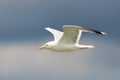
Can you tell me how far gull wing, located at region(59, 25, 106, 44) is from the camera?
34334 mm

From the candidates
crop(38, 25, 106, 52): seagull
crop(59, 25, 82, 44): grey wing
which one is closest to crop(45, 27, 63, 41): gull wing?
crop(38, 25, 106, 52): seagull

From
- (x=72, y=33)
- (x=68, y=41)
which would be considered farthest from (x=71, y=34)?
(x=68, y=41)

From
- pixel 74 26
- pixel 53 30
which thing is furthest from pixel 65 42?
pixel 53 30

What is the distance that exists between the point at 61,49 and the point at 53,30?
20.6 feet

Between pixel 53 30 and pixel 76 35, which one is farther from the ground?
pixel 53 30

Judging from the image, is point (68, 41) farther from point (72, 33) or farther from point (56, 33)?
point (56, 33)

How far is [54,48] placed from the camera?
123ft

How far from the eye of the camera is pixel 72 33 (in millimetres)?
35750

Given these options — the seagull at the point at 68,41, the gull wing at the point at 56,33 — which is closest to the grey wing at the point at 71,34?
the seagull at the point at 68,41

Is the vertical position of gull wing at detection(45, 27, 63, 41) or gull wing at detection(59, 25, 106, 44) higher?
gull wing at detection(45, 27, 63, 41)

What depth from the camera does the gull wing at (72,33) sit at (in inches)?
1352

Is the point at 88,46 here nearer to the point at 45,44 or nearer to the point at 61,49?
the point at 61,49

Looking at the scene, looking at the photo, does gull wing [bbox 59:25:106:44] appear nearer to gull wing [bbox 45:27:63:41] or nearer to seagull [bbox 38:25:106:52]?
seagull [bbox 38:25:106:52]

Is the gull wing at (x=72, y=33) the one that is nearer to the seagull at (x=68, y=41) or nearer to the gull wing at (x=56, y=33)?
the seagull at (x=68, y=41)
